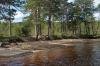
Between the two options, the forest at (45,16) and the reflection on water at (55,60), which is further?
the forest at (45,16)

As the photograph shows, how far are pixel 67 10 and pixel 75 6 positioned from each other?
588 cm

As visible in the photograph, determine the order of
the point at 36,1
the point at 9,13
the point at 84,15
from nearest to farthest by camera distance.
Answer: the point at 9,13, the point at 36,1, the point at 84,15

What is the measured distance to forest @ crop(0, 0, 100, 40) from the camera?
171ft

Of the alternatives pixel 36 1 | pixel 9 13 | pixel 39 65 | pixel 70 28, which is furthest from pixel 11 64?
pixel 70 28

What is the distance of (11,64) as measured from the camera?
2519cm

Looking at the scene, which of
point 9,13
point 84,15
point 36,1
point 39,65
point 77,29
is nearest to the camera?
point 39,65

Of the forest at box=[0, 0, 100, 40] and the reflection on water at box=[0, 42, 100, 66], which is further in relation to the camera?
the forest at box=[0, 0, 100, 40]

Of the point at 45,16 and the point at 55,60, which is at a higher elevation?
the point at 45,16

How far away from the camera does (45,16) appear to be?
81312mm

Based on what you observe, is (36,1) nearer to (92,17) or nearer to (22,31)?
(22,31)

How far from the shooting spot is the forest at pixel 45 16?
52.1 metres

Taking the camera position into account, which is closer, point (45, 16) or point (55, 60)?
point (55, 60)

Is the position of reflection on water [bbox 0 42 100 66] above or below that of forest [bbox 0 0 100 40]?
below

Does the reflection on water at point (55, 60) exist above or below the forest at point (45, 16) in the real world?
below
